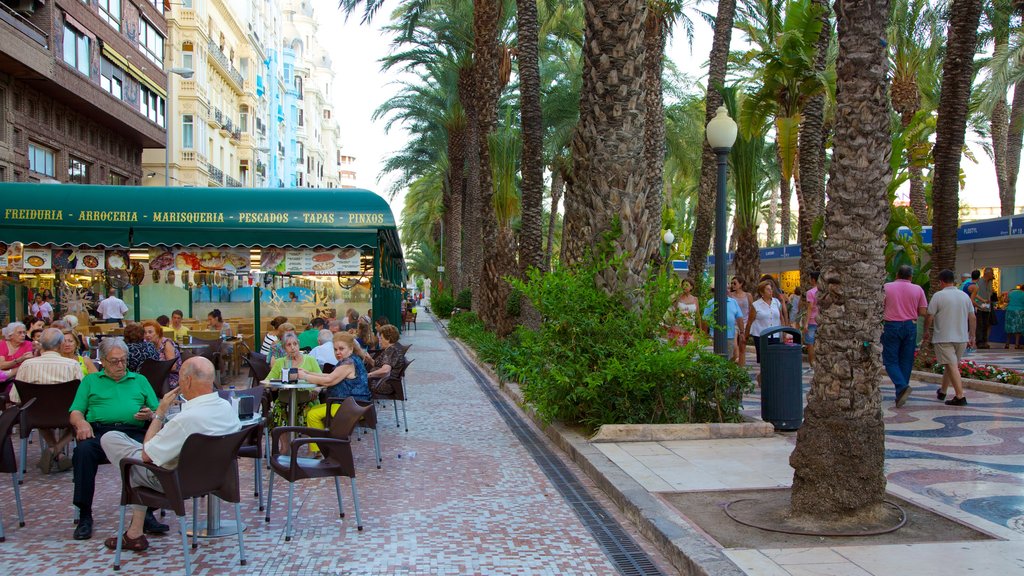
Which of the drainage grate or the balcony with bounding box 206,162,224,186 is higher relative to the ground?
the balcony with bounding box 206,162,224,186

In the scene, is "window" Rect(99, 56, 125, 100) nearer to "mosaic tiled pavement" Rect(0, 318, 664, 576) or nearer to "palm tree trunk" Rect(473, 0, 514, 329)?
"palm tree trunk" Rect(473, 0, 514, 329)

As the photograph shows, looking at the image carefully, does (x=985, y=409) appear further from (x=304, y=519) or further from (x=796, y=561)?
(x=304, y=519)

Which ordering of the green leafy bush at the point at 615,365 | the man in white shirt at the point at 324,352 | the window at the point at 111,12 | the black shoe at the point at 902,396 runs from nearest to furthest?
1. the green leafy bush at the point at 615,365
2. the man in white shirt at the point at 324,352
3. the black shoe at the point at 902,396
4. the window at the point at 111,12

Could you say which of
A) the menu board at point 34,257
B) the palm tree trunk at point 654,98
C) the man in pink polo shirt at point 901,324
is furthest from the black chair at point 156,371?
the palm tree trunk at point 654,98

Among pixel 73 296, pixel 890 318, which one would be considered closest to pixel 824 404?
pixel 890 318

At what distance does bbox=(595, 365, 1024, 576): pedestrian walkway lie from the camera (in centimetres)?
498

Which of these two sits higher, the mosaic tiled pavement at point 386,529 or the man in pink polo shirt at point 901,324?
the man in pink polo shirt at point 901,324

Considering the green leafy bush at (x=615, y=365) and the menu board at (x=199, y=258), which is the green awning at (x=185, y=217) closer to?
the menu board at (x=199, y=258)

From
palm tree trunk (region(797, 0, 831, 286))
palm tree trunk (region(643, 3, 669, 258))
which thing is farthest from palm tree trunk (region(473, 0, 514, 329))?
palm tree trunk (region(797, 0, 831, 286))

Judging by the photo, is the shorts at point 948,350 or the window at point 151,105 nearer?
the shorts at point 948,350

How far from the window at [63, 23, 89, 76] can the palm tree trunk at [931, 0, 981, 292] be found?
25820mm

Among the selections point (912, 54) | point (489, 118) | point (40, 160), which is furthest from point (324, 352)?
point (912, 54)

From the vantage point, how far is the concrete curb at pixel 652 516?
16.6 ft

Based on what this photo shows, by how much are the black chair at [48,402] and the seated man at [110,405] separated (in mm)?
1268
